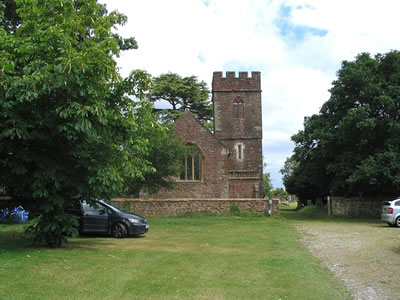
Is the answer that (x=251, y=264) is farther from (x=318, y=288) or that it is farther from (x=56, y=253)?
(x=56, y=253)

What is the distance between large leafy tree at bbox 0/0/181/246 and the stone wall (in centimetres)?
1986

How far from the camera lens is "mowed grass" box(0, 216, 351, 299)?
6664 millimetres

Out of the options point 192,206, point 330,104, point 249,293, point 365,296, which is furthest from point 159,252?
point 330,104

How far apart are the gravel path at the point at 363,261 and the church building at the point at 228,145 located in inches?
747

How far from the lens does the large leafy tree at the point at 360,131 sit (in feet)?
82.2

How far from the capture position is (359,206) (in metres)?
28.1

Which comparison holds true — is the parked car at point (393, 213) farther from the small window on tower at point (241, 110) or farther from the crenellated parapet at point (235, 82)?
the crenellated parapet at point (235, 82)

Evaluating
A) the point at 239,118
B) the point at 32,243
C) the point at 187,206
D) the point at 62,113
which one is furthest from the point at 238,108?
the point at 62,113

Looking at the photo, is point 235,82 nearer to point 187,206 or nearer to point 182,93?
point 182,93

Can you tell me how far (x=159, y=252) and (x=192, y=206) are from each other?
14988mm


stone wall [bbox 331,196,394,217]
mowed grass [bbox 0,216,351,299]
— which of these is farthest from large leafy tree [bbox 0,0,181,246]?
stone wall [bbox 331,196,394,217]

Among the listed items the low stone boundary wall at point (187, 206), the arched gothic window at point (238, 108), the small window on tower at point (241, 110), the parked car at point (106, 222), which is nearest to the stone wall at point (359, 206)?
the low stone boundary wall at point (187, 206)

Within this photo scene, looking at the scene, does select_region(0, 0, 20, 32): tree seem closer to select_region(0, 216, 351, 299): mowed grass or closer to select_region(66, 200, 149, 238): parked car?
select_region(66, 200, 149, 238): parked car

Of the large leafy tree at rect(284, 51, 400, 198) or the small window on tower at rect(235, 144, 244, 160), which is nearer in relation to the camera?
the large leafy tree at rect(284, 51, 400, 198)
